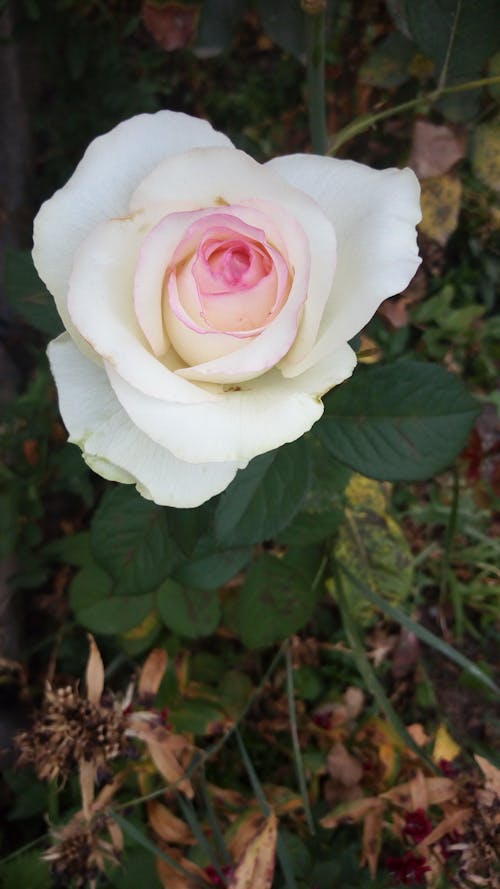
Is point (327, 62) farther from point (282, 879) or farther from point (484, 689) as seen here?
point (282, 879)

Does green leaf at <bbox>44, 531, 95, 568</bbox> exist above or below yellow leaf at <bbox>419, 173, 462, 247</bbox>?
below

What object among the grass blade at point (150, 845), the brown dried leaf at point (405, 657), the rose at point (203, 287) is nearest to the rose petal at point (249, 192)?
the rose at point (203, 287)

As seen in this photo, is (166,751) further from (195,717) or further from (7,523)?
(7,523)

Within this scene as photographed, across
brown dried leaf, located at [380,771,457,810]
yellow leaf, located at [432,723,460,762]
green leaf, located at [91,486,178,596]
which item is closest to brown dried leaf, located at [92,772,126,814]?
green leaf, located at [91,486,178,596]

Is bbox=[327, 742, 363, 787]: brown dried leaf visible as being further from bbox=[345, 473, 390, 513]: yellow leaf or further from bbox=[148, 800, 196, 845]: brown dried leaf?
bbox=[345, 473, 390, 513]: yellow leaf

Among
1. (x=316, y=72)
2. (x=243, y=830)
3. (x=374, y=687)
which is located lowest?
(x=243, y=830)

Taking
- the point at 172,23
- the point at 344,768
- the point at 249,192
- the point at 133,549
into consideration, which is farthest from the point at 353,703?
the point at 172,23
